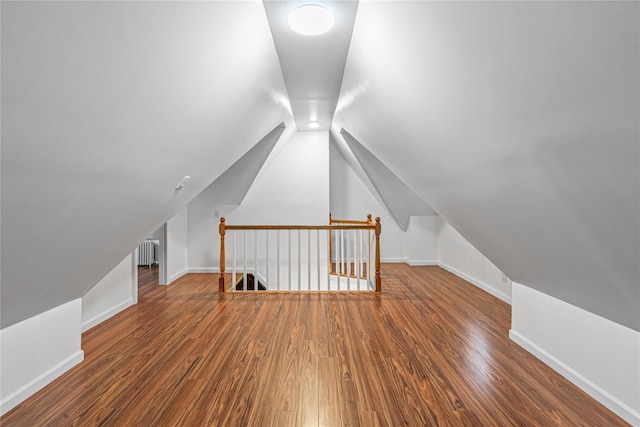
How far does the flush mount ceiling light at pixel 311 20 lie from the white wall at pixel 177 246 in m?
3.51

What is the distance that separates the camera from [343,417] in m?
1.66

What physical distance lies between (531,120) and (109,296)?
3703mm

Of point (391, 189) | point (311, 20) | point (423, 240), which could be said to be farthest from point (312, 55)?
point (423, 240)

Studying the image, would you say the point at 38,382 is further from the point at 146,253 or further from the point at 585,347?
the point at 146,253

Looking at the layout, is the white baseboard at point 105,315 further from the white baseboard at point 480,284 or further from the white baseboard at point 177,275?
the white baseboard at point 480,284

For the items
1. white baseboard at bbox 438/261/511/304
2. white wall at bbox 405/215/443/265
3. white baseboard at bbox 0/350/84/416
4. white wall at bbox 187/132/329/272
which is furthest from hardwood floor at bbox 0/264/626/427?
white wall at bbox 405/215/443/265

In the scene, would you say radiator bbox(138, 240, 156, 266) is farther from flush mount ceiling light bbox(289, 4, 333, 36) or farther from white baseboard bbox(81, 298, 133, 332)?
flush mount ceiling light bbox(289, 4, 333, 36)

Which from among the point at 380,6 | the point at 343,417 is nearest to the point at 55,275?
the point at 343,417

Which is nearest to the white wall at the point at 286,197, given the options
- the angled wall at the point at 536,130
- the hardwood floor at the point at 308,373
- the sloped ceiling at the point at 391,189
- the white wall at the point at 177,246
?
the white wall at the point at 177,246

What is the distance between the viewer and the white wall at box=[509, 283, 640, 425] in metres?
1.64

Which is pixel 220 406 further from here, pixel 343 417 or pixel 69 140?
pixel 69 140

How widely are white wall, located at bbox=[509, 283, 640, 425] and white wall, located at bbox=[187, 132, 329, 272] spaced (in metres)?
3.37

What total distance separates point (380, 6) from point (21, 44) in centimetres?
147

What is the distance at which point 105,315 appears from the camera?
10.1 ft
